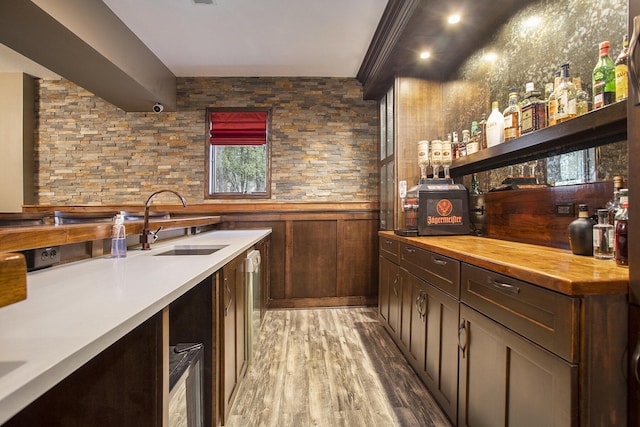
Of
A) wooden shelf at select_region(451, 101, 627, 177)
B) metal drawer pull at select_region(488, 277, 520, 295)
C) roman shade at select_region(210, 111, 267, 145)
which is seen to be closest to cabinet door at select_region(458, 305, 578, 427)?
metal drawer pull at select_region(488, 277, 520, 295)

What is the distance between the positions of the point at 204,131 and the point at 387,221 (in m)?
2.58

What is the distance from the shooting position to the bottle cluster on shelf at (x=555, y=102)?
4.33 ft

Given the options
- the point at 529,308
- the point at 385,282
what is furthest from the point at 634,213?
the point at 385,282

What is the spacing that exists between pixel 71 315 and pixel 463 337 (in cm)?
145

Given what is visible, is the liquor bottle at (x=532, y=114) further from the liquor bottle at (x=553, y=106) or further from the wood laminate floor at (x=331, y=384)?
the wood laminate floor at (x=331, y=384)

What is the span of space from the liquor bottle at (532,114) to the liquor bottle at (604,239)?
622 mm

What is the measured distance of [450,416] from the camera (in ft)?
5.20

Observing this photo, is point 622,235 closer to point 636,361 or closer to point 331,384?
point 636,361

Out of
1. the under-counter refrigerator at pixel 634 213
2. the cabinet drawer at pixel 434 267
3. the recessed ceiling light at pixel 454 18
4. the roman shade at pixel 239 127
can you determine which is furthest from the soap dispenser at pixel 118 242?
the roman shade at pixel 239 127

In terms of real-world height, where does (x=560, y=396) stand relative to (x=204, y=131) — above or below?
below

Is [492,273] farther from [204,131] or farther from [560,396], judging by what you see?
[204,131]

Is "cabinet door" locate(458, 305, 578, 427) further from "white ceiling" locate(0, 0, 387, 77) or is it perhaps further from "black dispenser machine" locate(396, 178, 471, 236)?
"white ceiling" locate(0, 0, 387, 77)

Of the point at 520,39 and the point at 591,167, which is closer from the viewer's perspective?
the point at 591,167

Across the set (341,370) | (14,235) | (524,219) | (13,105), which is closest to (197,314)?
(14,235)
